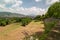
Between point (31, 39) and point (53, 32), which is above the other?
point (53, 32)

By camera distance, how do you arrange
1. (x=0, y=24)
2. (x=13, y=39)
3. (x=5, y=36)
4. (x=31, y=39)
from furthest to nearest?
(x=0, y=24), (x=5, y=36), (x=13, y=39), (x=31, y=39)

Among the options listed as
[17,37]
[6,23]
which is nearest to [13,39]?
[17,37]

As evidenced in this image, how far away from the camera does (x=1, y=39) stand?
22.7 metres

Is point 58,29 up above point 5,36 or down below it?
above

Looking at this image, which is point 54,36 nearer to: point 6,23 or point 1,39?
point 1,39

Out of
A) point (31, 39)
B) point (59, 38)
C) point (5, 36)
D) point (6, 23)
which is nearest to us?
point (59, 38)

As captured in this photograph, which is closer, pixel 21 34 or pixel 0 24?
pixel 21 34

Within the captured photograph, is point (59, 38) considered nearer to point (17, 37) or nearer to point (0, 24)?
point (17, 37)

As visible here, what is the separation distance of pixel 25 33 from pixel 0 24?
34.5 feet

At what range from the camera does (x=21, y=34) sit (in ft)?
79.5

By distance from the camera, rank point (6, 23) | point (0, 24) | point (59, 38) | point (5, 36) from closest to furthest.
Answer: point (59, 38) < point (5, 36) < point (0, 24) < point (6, 23)

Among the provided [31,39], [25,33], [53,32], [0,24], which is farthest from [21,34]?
[53,32]

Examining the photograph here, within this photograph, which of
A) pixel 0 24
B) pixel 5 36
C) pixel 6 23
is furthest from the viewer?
pixel 6 23

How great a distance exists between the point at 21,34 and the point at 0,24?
35.9 feet
